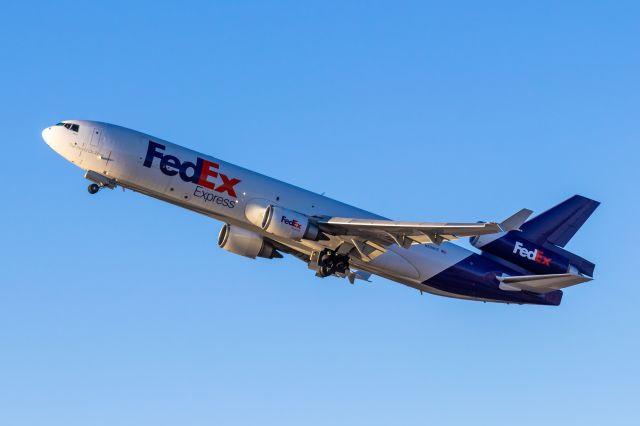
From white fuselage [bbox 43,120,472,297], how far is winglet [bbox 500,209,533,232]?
12.7 metres

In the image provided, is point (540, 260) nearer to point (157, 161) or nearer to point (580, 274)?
point (580, 274)

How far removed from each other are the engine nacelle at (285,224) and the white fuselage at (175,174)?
1119 millimetres

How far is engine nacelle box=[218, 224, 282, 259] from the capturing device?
60.5 m

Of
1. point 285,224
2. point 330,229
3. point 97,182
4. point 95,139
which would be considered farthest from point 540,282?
point 95,139

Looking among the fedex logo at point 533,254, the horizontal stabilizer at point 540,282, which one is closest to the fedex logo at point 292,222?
the horizontal stabilizer at point 540,282

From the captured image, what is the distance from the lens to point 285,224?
56.8m

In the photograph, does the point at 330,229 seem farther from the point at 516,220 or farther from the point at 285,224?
the point at 516,220

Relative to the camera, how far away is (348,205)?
200 ft

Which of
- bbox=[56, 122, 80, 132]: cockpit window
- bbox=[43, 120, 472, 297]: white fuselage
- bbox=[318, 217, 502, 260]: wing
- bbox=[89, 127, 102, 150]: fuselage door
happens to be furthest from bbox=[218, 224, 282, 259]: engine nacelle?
bbox=[56, 122, 80, 132]: cockpit window

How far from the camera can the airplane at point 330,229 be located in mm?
56594

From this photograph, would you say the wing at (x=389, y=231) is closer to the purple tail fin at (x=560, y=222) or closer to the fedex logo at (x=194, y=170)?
the fedex logo at (x=194, y=170)

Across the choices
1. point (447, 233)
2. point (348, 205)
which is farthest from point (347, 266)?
point (447, 233)

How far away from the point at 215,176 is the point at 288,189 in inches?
166

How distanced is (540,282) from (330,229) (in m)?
13.2
